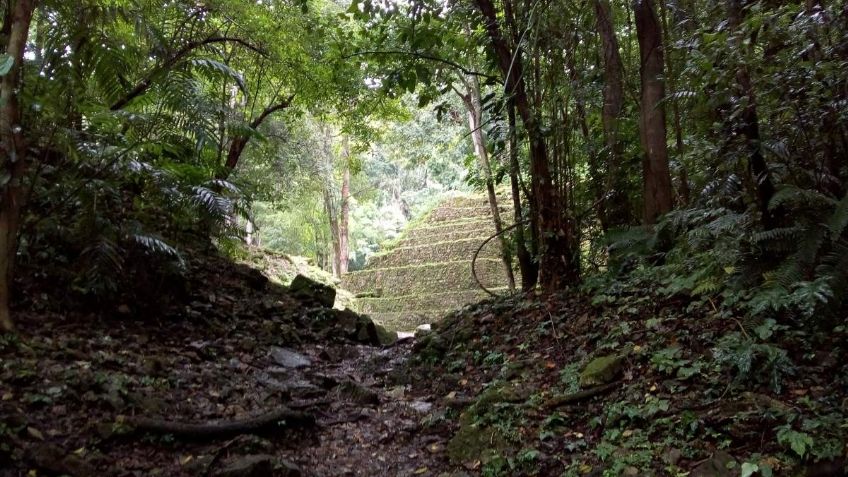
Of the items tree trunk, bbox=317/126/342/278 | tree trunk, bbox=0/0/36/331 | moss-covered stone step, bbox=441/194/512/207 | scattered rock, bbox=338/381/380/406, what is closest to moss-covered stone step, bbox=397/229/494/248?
moss-covered stone step, bbox=441/194/512/207

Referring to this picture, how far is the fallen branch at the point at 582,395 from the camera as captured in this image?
382 cm

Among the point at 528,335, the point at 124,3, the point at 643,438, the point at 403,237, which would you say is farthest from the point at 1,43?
the point at 403,237

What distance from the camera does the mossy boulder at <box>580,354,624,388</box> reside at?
3932 mm

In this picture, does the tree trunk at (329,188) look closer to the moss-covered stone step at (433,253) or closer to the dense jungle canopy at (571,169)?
the moss-covered stone step at (433,253)

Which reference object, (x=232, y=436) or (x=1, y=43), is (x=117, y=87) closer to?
(x=1, y=43)

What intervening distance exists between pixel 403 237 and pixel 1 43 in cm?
1683

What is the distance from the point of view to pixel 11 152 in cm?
404

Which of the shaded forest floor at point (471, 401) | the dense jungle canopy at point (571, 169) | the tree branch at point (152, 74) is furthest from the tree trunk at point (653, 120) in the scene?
the tree branch at point (152, 74)

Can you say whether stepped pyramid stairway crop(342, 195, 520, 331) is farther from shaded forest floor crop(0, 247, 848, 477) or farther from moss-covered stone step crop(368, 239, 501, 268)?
shaded forest floor crop(0, 247, 848, 477)

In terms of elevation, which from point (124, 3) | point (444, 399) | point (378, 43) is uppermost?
point (124, 3)

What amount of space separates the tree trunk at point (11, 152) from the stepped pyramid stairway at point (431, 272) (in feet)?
38.4

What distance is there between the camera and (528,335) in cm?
540

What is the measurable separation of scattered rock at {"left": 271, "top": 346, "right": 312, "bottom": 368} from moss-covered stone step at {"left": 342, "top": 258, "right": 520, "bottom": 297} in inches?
401

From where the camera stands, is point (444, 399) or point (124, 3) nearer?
point (444, 399)
